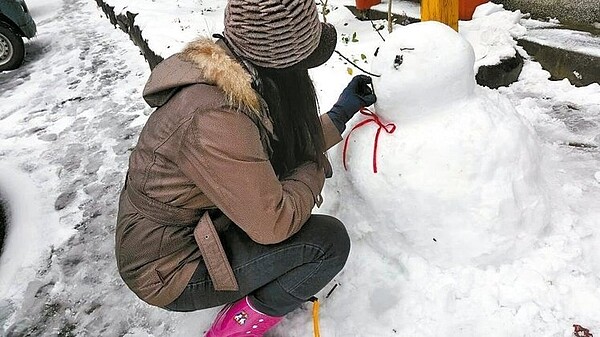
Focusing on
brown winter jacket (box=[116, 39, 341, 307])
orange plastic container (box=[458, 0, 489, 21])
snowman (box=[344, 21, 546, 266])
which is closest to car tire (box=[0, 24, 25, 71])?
orange plastic container (box=[458, 0, 489, 21])

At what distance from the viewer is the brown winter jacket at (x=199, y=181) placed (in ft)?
4.63

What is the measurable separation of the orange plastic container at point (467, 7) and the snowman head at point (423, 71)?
2.22m

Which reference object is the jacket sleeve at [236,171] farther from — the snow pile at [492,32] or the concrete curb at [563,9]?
the concrete curb at [563,9]

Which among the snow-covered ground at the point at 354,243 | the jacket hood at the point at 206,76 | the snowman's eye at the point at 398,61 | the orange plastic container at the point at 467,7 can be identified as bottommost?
the snow-covered ground at the point at 354,243

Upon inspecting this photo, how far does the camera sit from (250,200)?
1.45 meters

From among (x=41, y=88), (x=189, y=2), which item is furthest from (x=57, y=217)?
(x=189, y=2)

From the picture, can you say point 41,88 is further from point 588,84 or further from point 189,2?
point 588,84

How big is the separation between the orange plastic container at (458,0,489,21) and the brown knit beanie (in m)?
2.80

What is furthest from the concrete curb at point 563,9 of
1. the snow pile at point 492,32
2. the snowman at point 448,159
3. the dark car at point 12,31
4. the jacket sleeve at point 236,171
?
the dark car at point 12,31

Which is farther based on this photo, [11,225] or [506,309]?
[11,225]

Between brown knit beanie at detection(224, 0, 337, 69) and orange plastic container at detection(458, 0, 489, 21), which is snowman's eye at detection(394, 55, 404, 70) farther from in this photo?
orange plastic container at detection(458, 0, 489, 21)

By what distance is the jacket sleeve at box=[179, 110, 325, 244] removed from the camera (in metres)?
1.40

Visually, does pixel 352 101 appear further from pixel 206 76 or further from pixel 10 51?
pixel 10 51

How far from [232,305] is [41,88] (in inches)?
168
